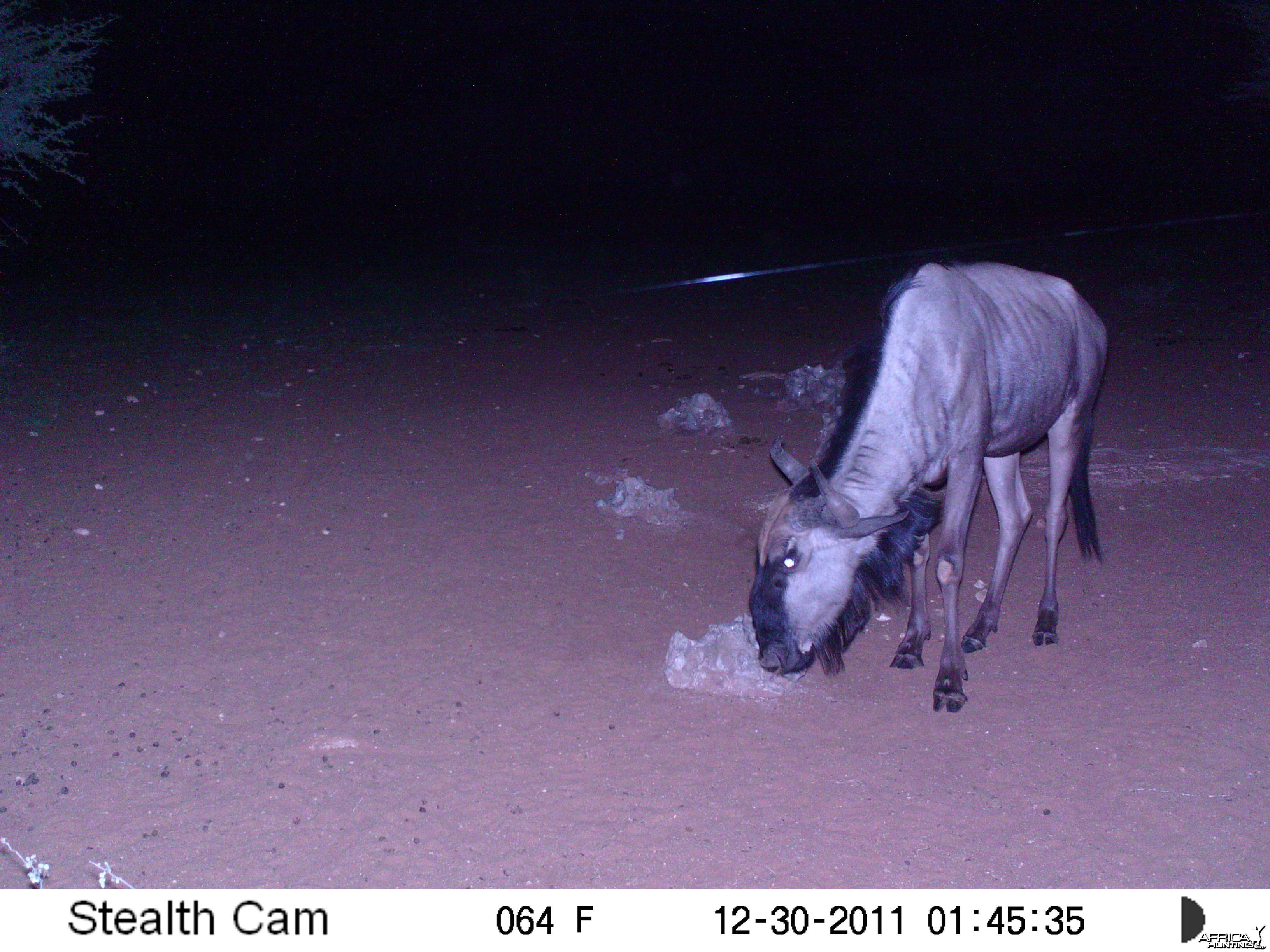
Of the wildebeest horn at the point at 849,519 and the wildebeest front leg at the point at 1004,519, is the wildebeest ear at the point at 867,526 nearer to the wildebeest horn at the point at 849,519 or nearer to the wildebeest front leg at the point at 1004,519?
the wildebeest horn at the point at 849,519

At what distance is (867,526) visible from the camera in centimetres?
451

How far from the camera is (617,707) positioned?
4.90 m

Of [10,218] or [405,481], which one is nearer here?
[405,481]

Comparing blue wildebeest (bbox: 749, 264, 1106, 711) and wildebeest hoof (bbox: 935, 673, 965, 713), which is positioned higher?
blue wildebeest (bbox: 749, 264, 1106, 711)

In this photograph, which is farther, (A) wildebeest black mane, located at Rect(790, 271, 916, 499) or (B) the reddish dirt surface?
(A) wildebeest black mane, located at Rect(790, 271, 916, 499)

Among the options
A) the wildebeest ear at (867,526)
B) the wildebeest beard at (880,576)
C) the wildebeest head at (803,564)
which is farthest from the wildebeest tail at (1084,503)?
the wildebeest ear at (867,526)

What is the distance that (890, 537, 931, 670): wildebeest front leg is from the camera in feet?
17.6

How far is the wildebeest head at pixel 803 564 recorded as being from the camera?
4555 millimetres

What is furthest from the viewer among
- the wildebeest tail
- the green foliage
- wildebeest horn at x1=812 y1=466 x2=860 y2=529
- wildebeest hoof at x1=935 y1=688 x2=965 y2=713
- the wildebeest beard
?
the green foliage

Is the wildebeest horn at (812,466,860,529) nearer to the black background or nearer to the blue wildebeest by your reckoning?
the blue wildebeest

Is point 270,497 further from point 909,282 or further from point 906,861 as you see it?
point 906,861

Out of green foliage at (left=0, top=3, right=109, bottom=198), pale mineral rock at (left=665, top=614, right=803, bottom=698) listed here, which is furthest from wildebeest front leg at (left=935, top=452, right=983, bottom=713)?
green foliage at (left=0, top=3, right=109, bottom=198)

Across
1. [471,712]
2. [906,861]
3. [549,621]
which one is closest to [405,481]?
[549,621]

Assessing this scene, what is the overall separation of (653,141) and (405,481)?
25.6 m
